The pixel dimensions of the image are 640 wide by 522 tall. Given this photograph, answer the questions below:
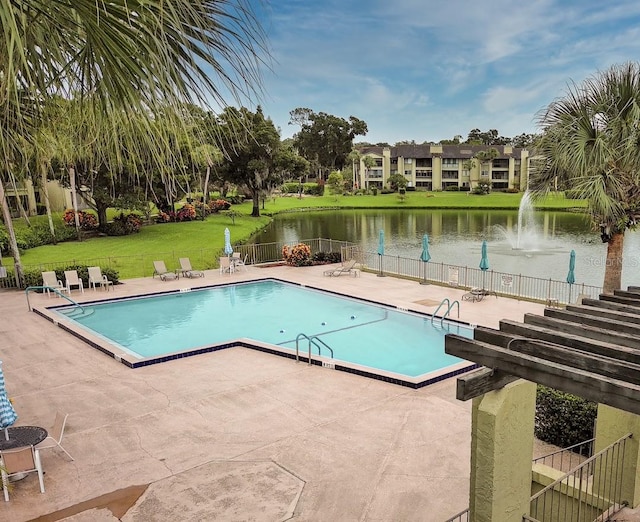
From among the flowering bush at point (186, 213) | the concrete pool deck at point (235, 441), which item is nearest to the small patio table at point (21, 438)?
the concrete pool deck at point (235, 441)

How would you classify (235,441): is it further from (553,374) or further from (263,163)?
(263,163)

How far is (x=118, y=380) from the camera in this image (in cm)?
1024

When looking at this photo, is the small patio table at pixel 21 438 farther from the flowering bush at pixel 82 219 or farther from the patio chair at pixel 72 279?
the flowering bush at pixel 82 219

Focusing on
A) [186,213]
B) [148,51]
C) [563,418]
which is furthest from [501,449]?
[186,213]

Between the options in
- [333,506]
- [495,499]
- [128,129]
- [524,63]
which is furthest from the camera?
[524,63]

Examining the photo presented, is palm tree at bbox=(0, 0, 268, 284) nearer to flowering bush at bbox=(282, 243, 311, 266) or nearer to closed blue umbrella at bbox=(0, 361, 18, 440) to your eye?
closed blue umbrella at bbox=(0, 361, 18, 440)

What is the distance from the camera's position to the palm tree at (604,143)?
1011 cm

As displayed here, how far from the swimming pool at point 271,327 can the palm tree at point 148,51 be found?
8.56m

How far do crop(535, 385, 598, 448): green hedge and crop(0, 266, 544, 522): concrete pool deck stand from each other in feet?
3.68

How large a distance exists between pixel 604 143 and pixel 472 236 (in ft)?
103

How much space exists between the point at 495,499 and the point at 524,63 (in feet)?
217

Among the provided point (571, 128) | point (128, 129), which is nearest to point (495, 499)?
point (128, 129)

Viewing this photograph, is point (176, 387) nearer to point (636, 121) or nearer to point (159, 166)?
point (159, 166)

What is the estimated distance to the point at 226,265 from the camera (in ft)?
73.0
